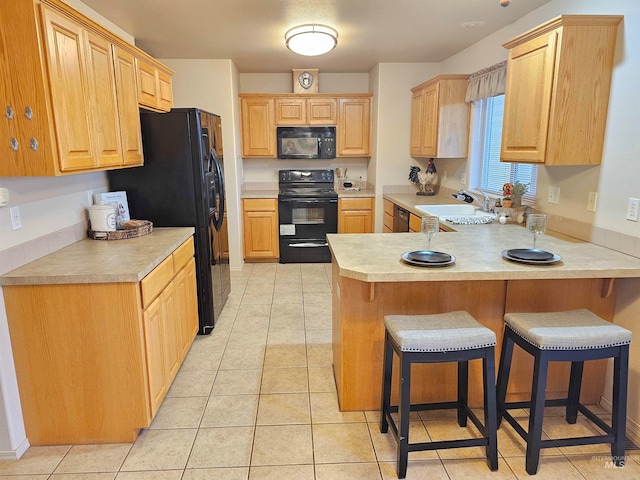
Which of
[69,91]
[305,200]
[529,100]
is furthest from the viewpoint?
[305,200]

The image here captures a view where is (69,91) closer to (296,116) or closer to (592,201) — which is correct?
(592,201)

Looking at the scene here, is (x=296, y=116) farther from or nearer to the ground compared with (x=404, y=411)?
farther from the ground

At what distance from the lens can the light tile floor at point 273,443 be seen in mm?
1890

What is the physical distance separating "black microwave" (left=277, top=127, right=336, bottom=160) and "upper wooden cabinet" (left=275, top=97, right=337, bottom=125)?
0.10 meters

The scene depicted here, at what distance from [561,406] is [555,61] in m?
1.88

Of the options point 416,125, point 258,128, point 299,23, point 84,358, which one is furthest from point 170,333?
point 416,125

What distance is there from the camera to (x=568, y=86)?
7.46 feet

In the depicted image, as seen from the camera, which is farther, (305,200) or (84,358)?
(305,200)

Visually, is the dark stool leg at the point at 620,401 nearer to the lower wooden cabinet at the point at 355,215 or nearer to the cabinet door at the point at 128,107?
the cabinet door at the point at 128,107

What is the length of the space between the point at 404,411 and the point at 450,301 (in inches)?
27.0

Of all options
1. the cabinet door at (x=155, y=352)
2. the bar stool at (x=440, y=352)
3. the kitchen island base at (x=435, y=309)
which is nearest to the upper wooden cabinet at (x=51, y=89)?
the cabinet door at (x=155, y=352)

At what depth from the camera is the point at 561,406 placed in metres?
2.26

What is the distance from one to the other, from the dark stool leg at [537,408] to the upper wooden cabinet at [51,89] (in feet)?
7.60

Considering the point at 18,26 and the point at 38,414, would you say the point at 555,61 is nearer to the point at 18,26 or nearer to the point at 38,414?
the point at 18,26
